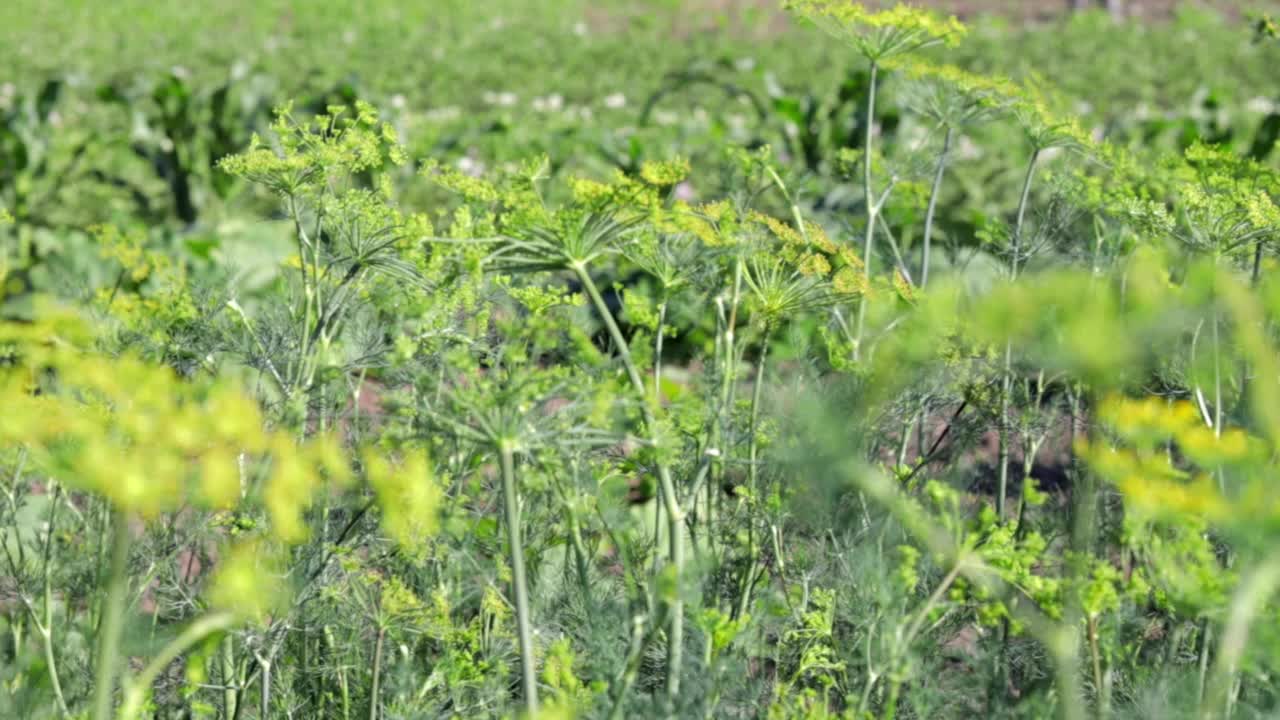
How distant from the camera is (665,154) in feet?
19.4

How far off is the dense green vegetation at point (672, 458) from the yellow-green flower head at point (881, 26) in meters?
0.01

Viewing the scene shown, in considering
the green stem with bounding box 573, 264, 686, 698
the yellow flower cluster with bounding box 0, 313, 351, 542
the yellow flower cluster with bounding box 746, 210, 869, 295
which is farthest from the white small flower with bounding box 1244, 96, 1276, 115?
the yellow flower cluster with bounding box 0, 313, 351, 542

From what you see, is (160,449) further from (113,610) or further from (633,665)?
(633,665)

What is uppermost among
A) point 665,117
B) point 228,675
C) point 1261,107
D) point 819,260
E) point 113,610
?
point 1261,107

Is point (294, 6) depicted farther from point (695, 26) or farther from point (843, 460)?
point (843, 460)

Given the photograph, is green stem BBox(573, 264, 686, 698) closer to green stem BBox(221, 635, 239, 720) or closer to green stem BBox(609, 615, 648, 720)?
green stem BBox(609, 615, 648, 720)

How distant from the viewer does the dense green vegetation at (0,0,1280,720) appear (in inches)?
44.8

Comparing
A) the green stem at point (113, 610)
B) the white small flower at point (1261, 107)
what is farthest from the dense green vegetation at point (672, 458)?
the white small flower at point (1261, 107)

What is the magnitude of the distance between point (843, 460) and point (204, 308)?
3.93 feet

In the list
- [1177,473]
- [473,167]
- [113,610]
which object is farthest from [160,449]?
[473,167]

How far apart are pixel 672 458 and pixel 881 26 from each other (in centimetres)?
84

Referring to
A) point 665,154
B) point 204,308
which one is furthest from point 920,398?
point 665,154

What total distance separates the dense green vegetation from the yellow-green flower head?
11mm

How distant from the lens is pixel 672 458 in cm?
152
